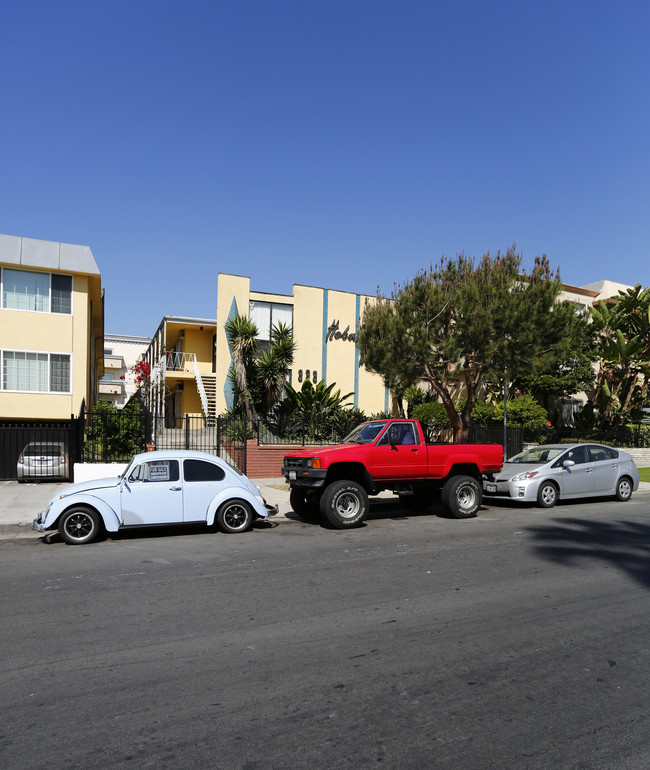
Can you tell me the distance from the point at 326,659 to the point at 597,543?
6401 mm

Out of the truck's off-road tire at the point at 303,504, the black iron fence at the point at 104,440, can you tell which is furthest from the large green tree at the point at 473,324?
the truck's off-road tire at the point at 303,504

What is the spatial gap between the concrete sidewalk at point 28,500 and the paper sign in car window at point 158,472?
154cm

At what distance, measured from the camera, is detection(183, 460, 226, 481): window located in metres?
10.4

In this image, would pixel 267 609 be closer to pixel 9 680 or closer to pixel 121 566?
pixel 9 680

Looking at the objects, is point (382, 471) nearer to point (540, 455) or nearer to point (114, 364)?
point (540, 455)

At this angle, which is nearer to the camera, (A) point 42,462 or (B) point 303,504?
(B) point 303,504

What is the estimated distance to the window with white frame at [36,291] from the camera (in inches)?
792

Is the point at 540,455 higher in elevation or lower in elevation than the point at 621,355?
lower

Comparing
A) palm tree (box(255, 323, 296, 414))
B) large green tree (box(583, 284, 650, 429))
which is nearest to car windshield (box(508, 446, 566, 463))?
palm tree (box(255, 323, 296, 414))

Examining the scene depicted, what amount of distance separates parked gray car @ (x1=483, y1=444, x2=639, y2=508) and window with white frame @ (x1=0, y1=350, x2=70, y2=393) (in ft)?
47.4

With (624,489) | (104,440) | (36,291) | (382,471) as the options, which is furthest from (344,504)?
(36,291)

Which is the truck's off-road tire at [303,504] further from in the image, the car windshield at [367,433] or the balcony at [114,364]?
the balcony at [114,364]

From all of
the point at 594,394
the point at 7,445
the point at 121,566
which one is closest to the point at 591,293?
the point at 594,394

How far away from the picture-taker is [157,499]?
10.1m
